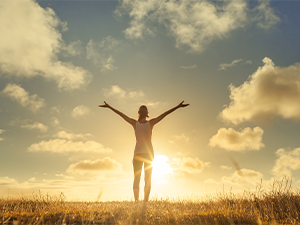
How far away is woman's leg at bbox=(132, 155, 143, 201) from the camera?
29.2 ft

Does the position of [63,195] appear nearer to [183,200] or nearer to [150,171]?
[150,171]

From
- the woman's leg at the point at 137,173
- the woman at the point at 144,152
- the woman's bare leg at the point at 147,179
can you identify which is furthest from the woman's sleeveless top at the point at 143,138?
the woman's bare leg at the point at 147,179

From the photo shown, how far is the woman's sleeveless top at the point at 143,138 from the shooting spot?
8.95 meters

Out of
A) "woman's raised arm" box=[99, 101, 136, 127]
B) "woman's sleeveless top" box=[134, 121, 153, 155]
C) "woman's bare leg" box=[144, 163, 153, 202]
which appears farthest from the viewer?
"woman's raised arm" box=[99, 101, 136, 127]

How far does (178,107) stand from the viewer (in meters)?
9.43

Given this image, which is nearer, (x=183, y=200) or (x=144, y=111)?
(x=144, y=111)

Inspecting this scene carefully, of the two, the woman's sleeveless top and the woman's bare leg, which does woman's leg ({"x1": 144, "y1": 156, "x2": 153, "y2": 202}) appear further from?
the woman's sleeveless top

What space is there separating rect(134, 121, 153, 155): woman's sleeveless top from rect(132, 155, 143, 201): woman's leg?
1.08ft

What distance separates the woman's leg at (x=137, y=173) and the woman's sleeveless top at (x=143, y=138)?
0.33m

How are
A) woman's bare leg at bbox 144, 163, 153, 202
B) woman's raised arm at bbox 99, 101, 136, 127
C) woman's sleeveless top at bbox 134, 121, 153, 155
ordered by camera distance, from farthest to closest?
woman's raised arm at bbox 99, 101, 136, 127 < woman's sleeveless top at bbox 134, 121, 153, 155 < woman's bare leg at bbox 144, 163, 153, 202

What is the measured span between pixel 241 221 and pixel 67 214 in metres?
5.07

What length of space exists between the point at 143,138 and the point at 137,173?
4.91ft

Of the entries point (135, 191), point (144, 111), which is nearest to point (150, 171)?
point (135, 191)

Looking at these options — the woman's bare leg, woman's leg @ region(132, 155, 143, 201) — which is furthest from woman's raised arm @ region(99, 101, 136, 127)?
the woman's bare leg
